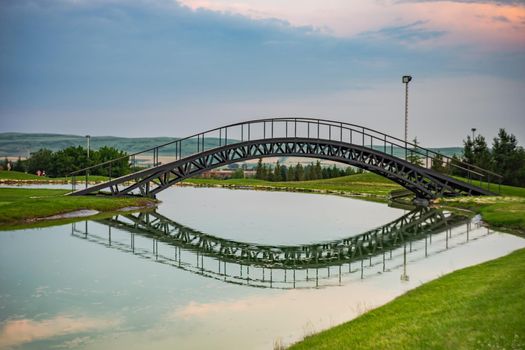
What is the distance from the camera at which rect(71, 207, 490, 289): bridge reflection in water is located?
26297mm

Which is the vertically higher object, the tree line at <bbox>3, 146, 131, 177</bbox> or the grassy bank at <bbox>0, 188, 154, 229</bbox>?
the tree line at <bbox>3, 146, 131, 177</bbox>

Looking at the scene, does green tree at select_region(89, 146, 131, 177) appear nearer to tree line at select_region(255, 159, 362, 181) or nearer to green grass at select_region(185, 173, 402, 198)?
green grass at select_region(185, 173, 402, 198)

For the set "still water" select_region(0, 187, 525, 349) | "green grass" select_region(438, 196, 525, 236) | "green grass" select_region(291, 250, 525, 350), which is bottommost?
"still water" select_region(0, 187, 525, 349)

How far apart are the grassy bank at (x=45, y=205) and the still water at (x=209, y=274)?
384cm

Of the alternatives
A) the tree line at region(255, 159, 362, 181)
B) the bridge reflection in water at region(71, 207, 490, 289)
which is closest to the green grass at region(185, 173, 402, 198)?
the tree line at region(255, 159, 362, 181)

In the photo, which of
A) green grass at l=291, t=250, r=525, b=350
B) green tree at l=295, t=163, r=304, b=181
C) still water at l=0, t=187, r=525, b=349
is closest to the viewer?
green grass at l=291, t=250, r=525, b=350

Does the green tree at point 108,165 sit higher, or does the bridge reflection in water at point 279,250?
the green tree at point 108,165

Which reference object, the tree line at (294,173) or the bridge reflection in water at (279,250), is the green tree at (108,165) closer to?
the tree line at (294,173)

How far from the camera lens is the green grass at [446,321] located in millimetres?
13414

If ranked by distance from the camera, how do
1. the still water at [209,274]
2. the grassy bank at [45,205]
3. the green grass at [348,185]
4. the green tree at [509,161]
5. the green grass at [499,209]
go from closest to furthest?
the still water at [209,274], the grassy bank at [45,205], the green grass at [499,209], the green grass at [348,185], the green tree at [509,161]

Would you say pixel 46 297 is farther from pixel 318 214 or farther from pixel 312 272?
pixel 318 214

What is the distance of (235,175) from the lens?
561 feet

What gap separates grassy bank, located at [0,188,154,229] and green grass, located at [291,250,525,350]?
29863 millimetres

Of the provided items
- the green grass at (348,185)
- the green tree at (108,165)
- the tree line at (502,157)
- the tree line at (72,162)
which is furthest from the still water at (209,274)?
the tree line at (72,162)
